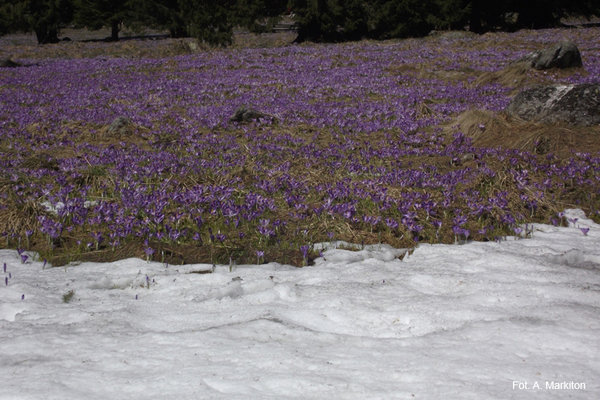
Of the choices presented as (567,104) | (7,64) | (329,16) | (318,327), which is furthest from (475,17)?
(318,327)

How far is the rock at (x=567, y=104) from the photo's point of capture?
10.1 m

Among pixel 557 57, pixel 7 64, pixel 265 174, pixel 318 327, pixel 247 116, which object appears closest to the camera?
pixel 318 327

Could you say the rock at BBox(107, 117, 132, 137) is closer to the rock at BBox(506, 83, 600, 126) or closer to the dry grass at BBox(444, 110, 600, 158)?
the dry grass at BBox(444, 110, 600, 158)

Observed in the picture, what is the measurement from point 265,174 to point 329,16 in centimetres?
3294

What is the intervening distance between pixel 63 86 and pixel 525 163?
57.8 feet

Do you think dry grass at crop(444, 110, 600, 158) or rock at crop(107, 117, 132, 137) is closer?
dry grass at crop(444, 110, 600, 158)

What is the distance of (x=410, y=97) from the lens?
15.3 metres

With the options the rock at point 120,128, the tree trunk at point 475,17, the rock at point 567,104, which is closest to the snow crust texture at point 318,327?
the rock at point 567,104

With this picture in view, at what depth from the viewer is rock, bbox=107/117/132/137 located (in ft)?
38.1

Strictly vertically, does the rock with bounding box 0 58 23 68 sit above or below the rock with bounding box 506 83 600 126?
above

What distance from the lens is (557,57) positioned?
671 inches

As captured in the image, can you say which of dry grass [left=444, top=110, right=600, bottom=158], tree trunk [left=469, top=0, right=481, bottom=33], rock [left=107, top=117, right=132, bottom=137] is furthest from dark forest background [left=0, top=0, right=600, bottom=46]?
dry grass [left=444, top=110, right=600, bottom=158]

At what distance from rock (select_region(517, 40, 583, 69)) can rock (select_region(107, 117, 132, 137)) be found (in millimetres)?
13233

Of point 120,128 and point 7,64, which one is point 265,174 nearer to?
point 120,128
